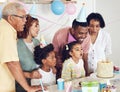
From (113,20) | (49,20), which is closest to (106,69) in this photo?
(49,20)

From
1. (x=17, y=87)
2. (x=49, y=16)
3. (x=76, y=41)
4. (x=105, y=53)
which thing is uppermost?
(x=49, y=16)

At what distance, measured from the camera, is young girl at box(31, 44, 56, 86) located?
6.43ft

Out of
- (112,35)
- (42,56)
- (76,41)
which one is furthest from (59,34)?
(112,35)

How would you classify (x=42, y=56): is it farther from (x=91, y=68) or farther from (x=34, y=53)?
(x=91, y=68)

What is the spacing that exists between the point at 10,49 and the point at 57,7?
68 centimetres

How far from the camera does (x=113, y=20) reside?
2783 mm

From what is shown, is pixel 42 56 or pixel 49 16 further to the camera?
pixel 49 16

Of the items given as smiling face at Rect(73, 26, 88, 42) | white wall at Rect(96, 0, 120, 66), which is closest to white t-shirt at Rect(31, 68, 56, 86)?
smiling face at Rect(73, 26, 88, 42)

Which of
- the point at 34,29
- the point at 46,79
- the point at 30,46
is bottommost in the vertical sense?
the point at 46,79

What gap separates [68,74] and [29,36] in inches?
19.6

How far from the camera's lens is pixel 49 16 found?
212 cm

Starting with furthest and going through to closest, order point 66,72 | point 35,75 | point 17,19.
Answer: point 66,72 < point 35,75 < point 17,19

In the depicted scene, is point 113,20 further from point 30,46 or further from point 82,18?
point 30,46

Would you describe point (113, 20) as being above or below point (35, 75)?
above
